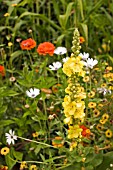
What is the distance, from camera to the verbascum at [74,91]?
176cm

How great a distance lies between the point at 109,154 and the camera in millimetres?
2275

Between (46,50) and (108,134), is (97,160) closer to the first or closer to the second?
(108,134)

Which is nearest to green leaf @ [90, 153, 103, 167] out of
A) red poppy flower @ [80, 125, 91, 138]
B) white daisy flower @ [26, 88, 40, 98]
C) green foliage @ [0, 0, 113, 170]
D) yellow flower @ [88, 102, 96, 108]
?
green foliage @ [0, 0, 113, 170]

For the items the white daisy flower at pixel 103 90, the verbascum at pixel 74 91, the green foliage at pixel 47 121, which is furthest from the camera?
the white daisy flower at pixel 103 90

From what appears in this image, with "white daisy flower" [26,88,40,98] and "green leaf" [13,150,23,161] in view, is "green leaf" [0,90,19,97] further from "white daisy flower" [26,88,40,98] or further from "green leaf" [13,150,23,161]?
"green leaf" [13,150,23,161]

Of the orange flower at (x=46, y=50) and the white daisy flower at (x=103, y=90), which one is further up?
the orange flower at (x=46, y=50)

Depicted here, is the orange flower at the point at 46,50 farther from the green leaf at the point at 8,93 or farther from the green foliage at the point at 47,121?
the green leaf at the point at 8,93

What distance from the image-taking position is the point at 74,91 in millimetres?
1824

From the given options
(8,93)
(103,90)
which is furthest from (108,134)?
(8,93)

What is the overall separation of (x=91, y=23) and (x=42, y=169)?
1.49 metres

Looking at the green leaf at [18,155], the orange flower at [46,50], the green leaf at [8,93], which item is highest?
the orange flower at [46,50]

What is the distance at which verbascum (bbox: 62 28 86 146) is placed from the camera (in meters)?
1.76

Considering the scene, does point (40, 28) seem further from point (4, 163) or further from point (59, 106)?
point (4, 163)

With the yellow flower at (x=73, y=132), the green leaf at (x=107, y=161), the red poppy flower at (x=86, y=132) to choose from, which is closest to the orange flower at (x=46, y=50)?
the red poppy flower at (x=86, y=132)
